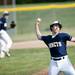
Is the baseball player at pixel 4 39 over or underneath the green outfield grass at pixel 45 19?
over

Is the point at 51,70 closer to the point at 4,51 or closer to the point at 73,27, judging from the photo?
the point at 4,51

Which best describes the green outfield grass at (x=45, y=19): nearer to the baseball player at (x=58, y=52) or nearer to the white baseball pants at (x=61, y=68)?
the baseball player at (x=58, y=52)

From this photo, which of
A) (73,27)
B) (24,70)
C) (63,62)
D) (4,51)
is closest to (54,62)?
(63,62)

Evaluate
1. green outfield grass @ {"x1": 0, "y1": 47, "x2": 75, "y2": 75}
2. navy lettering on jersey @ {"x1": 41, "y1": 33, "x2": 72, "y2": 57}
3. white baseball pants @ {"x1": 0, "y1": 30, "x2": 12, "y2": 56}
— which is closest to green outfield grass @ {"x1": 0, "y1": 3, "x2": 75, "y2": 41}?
green outfield grass @ {"x1": 0, "y1": 47, "x2": 75, "y2": 75}

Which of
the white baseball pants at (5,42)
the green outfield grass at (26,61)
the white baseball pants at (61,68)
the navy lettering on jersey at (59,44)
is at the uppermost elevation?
the navy lettering on jersey at (59,44)

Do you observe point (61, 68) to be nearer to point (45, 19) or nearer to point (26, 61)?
point (26, 61)

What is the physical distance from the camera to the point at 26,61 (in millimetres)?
14883

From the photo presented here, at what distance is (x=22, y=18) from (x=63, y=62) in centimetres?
1748

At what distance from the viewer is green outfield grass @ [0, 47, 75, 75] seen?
1303 cm

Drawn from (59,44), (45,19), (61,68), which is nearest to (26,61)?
(59,44)

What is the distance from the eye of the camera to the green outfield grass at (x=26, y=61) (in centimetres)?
1303

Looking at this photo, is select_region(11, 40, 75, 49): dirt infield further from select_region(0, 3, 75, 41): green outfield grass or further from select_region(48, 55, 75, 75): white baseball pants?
select_region(48, 55, 75, 75): white baseball pants

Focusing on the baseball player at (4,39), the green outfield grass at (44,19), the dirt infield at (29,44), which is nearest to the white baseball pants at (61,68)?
the baseball player at (4,39)

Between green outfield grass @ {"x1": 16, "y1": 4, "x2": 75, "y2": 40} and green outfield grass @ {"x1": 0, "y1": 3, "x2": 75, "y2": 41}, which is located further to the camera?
green outfield grass @ {"x1": 16, "y1": 4, "x2": 75, "y2": 40}
